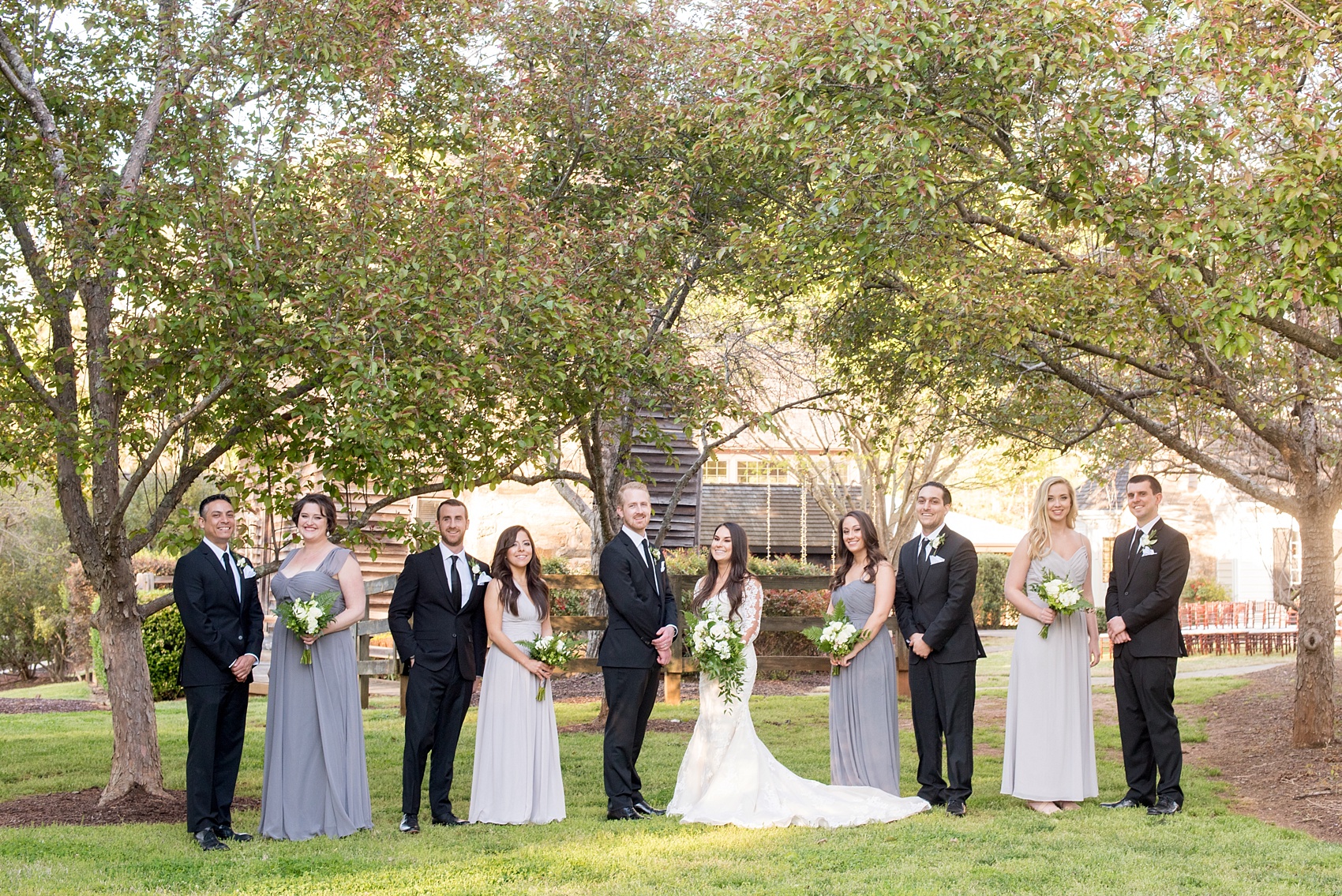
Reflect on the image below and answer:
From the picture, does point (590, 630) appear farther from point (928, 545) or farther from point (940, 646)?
point (940, 646)

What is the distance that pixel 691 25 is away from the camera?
1176 centimetres

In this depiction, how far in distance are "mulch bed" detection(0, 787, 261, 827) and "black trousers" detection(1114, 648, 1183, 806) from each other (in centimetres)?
618

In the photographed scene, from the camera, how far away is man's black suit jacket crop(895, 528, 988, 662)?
26.3 feet

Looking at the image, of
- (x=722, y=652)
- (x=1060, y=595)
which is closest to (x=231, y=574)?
(x=722, y=652)

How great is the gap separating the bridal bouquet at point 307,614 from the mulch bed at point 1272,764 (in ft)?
20.6

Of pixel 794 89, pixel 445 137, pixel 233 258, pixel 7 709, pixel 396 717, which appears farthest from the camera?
pixel 7 709

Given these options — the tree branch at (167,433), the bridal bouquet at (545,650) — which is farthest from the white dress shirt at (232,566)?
the bridal bouquet at (545,650)

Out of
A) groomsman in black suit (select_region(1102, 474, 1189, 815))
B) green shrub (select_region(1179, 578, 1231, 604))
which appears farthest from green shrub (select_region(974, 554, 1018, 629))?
Answer: groomsman in black suit (select_region(1102, 474, 1189, 815))

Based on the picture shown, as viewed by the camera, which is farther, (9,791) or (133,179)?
(9,791)

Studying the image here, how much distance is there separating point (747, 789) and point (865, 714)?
1.04 metres

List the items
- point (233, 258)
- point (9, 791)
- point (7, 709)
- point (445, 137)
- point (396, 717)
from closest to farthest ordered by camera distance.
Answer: point (233, 258) < point (9, 791) < point (445, 137) < point (396, 717) < point (7, 709)

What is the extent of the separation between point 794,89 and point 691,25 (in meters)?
3.78

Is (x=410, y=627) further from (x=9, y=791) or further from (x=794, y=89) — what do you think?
(x=794, y=89)

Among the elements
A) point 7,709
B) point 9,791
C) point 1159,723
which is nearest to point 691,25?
point 1159,723
